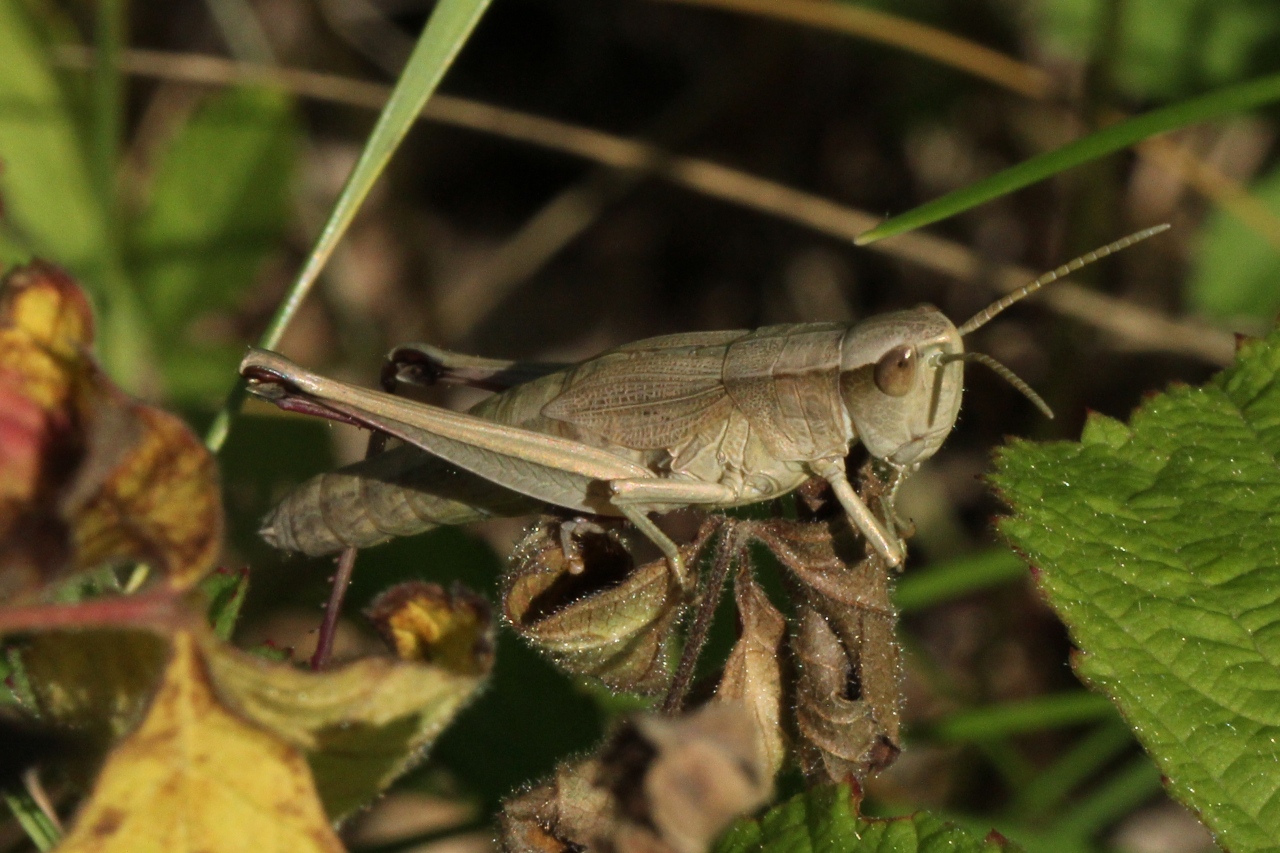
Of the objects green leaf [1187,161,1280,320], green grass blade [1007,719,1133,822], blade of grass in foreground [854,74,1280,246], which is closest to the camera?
blade of grass in foreground [854,74,1280,246]

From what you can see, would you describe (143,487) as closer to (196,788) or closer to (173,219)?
(196,788)

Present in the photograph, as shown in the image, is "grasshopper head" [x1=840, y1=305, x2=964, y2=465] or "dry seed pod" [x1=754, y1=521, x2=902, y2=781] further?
"grasshopper head" [x1=840, y1=305, x2=964, y2=465]

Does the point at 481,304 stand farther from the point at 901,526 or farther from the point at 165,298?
the point at 901,526

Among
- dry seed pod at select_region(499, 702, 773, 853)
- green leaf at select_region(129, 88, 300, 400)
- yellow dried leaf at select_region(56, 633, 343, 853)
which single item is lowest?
dry seed pod at select_region(499, 702, 773, 853)

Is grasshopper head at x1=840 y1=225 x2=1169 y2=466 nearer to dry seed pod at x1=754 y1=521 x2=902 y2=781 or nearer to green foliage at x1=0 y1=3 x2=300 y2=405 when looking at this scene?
dry seed pod at x1=754 y1=521 x2=902 y2=781

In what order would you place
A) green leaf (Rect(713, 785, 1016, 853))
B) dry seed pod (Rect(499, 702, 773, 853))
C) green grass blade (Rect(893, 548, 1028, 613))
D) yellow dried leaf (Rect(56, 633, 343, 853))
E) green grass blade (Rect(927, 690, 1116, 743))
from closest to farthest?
dry seed pod (Rect(499, 702, 773, 853)) → yellow dried leaf (Rect(56, 633, 343, 853)) → green leaf (Rect(713, 785, 1016, 853)) → green grass blade (Rect(927, 690, 1116, 743)) → green grass blade (Rect(893, 548, 1028, 613))

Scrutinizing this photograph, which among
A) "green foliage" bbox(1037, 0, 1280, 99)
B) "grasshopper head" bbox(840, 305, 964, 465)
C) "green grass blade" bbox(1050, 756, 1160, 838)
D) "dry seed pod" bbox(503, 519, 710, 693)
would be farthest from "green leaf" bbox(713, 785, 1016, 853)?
"green foliage" bbox(1037, 0, 1280, 99)

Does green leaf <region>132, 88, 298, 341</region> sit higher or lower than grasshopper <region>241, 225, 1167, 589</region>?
higher

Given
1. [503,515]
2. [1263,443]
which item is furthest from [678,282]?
[1263,443]
